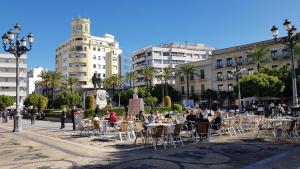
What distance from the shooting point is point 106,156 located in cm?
1062

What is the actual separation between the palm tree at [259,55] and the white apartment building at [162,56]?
36790 millimetres

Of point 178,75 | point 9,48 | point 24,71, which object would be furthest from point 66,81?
point 9,48

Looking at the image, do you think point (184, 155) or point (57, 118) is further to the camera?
point (57, 118)

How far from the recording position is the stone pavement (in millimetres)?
8961

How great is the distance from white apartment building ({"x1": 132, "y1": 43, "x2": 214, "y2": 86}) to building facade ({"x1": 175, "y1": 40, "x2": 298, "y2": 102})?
67.0ft

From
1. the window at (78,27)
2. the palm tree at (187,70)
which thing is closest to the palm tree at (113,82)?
the palm tree at (187,70)

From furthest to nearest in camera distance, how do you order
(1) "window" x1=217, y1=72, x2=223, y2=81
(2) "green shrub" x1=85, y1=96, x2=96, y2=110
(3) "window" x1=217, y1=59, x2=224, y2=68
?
(3) "window" x1=217, y1=59, x2=224, y2=68, (1) "window" x1=217, y1=72, x2=223, y2=81, (2) "green shrub" x1=85, y1=96, x2=96, y2=110

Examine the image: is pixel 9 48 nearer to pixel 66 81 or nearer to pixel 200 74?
pixel 200 74

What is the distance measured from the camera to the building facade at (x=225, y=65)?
57622 mm

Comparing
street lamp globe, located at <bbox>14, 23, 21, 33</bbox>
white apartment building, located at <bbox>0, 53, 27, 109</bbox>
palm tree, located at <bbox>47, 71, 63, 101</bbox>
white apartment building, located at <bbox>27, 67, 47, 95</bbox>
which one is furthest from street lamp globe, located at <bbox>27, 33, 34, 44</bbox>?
white apartment building, located at <bbox>27, 67, 47, 95</bbox>

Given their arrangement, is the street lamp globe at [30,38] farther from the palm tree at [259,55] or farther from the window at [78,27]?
the window at [78,27]

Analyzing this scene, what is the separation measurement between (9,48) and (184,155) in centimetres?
1531

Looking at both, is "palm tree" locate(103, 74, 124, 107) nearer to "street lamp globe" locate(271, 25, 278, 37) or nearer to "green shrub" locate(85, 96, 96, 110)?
"green shrub" locate(85, 96, 96, 110)

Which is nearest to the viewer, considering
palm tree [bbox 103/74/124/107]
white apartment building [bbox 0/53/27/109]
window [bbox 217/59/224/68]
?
window [bbox 217/59/224/68]
